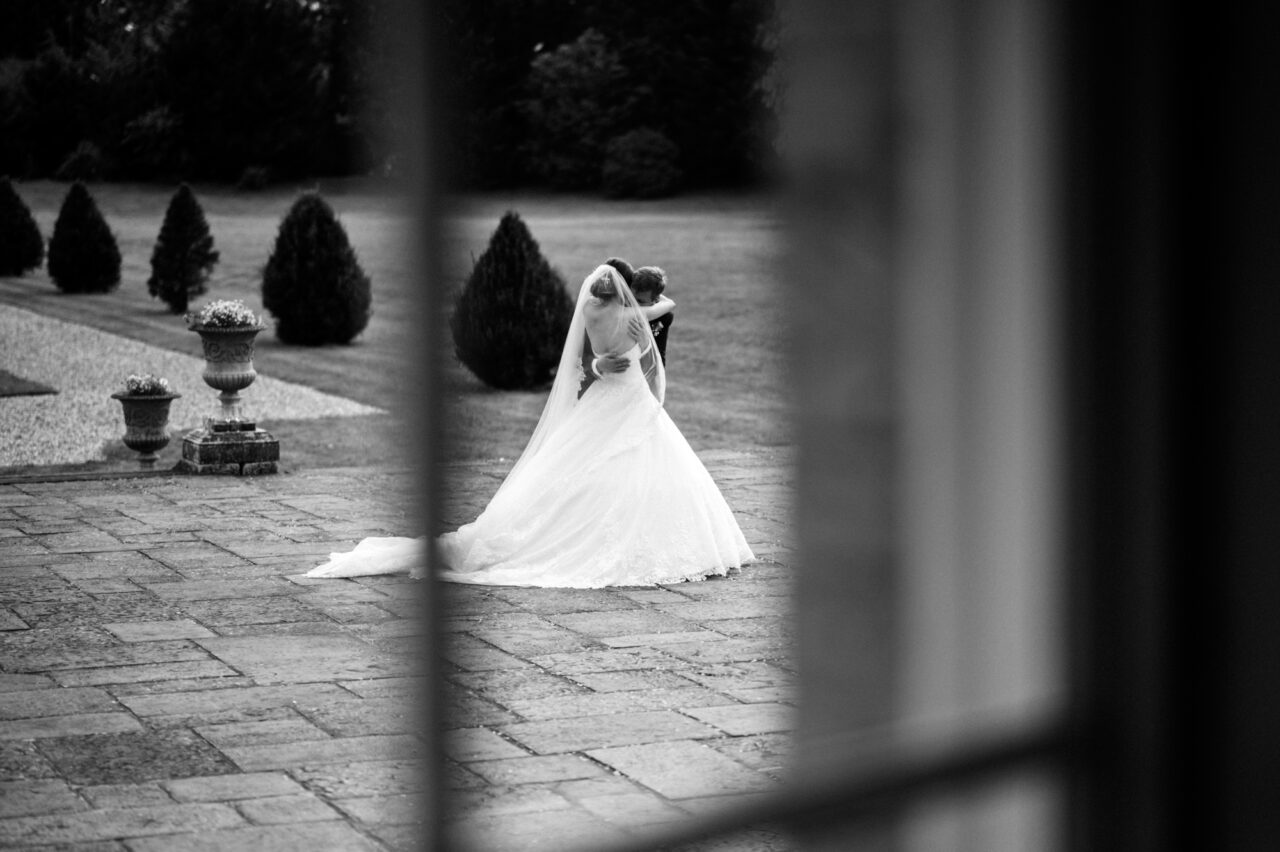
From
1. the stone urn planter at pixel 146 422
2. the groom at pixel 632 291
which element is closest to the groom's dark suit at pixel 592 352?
the groom at pixel 632 291

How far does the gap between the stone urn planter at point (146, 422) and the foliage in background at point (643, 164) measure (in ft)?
94.3

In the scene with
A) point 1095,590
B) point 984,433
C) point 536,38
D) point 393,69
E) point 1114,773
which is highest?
point 536,38

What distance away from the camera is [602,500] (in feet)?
28.1

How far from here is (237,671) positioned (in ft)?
21.3

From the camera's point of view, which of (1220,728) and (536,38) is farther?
(536,38)

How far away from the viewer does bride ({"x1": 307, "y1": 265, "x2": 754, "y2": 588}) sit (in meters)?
8.28

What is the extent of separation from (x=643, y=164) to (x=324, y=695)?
1375 inches

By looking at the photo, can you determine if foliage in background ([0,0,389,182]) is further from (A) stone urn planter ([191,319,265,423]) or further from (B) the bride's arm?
(B) the bride's arm

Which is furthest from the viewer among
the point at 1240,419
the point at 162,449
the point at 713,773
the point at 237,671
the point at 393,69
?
the point at 162,449

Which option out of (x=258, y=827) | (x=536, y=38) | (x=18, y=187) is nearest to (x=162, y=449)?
(x=258, y=827)

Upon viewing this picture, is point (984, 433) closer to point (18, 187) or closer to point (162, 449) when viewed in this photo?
point (162, 449)

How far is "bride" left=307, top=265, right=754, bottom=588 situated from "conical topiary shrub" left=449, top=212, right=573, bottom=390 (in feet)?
22.0

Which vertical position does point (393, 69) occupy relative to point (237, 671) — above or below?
above

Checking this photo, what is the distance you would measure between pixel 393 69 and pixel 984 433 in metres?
1.10
